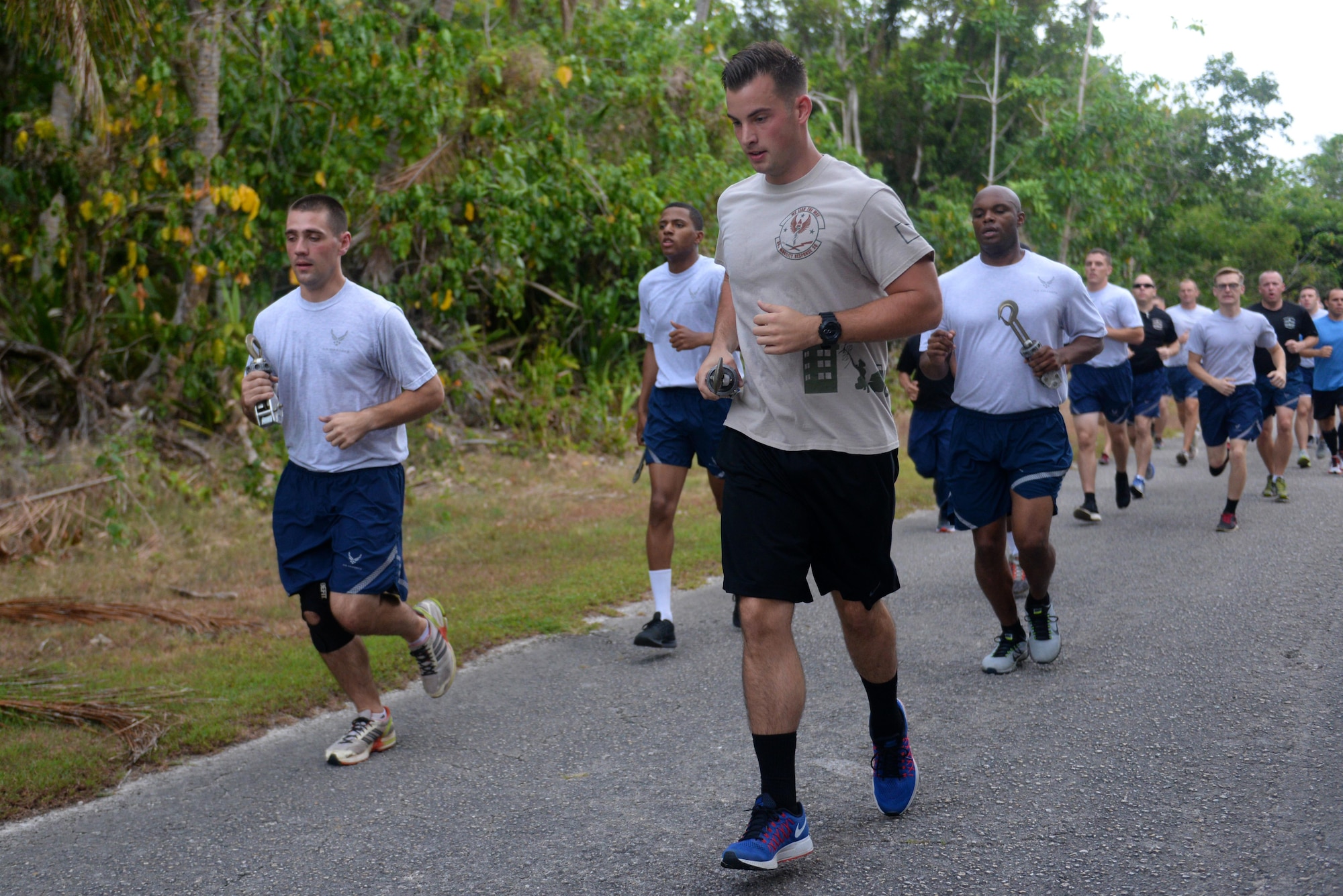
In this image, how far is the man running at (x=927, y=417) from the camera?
8672 millimetres

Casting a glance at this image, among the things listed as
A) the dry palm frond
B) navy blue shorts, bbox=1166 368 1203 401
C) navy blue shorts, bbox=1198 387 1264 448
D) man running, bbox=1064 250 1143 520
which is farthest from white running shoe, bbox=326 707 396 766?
navy blue shorts, bbox=1166 368 1203 401

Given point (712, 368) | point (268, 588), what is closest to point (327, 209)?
point (712, 368)

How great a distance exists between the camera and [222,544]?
377 inches

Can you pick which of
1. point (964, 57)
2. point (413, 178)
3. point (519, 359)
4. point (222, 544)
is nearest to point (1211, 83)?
point (964, 57)

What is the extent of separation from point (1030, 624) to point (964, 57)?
1125 inches

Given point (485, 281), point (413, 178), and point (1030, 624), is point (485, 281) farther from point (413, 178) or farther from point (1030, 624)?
point (1030, 624)

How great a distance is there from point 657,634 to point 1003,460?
2043 mm

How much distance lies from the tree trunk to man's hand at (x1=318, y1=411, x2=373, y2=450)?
22.7 feet

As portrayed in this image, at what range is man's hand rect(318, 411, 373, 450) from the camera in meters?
4.72

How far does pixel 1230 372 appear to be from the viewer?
1053 centimetres

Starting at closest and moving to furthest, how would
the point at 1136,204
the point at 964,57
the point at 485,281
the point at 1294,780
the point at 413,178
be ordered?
the point at 1294,780
the point at 413,178
the point at 485,281
the point at 1136,204
the point at 964,57

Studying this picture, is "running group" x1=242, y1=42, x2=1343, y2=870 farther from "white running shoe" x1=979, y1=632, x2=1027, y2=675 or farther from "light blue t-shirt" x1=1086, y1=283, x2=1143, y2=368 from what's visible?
"light blue t-shirt" x1=1086, y1=283, x2=1143, y2=368

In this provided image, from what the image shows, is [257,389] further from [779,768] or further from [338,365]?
[779,768]

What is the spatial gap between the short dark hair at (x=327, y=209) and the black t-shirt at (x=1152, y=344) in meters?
10.1
